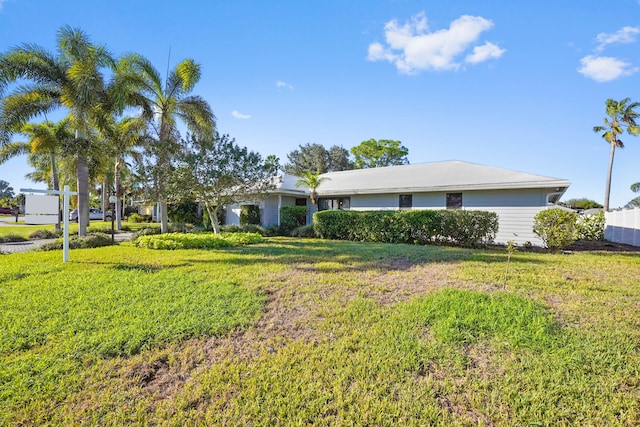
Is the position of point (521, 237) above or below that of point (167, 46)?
below

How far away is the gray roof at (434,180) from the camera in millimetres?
12827

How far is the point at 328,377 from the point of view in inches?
118

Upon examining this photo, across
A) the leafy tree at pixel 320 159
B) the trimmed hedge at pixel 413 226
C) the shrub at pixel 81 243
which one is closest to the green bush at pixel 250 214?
the trimmed hedge at pixel 413 226

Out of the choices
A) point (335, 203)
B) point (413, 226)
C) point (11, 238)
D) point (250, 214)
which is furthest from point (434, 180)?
point (11, 238)

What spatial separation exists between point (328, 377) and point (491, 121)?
16.3 metres

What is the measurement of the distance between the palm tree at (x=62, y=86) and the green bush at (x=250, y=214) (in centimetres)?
827

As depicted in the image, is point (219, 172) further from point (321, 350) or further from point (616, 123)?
point (616, 123)

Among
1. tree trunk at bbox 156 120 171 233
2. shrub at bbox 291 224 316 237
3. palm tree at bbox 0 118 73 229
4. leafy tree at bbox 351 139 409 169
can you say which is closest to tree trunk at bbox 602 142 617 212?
leafy tree at bbox 351 139 409 169

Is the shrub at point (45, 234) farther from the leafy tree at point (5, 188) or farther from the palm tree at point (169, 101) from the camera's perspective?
the leafy tree at point (5, 188)

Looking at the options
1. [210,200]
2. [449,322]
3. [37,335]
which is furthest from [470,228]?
[37,335]

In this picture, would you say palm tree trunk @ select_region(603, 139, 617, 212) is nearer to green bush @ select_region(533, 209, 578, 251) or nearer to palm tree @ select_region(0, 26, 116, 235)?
green bush @ select_region(533, 209, 578, 251)

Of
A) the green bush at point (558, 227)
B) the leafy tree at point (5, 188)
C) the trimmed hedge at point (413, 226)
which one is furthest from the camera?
the leafy tree at point (5, 188)

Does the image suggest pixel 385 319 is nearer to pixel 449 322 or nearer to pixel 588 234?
pixel 449 322

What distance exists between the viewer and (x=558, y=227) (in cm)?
1023
